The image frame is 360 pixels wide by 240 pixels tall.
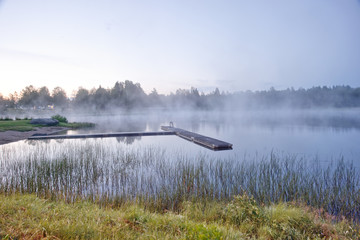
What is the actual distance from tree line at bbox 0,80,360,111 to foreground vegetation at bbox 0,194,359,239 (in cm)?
5271

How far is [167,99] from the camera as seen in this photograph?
7162 cm

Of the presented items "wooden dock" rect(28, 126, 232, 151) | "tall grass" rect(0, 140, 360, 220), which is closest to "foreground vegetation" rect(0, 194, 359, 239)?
"tall grass" rect(0, 140, 360, 220)

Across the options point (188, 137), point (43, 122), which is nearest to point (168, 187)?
point (188, 137)

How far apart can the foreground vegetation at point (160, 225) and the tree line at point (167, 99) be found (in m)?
52.7

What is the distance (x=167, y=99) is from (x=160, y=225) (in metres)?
69.5

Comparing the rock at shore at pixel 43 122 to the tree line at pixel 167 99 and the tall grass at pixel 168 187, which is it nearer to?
the tall grass at pixel 168 187

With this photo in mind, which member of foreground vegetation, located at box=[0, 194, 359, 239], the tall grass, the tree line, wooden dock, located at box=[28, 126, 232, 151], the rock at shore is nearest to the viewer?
foreground vegetation, located at box=[0, 194, 359, 239]

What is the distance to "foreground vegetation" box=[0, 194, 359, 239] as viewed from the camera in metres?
2.24

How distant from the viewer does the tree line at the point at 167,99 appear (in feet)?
173

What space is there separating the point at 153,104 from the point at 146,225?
6238 cm

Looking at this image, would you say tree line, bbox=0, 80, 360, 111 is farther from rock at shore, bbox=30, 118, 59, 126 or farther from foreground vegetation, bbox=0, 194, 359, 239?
foreground vegetation, bbox=0, 194, 359, 239

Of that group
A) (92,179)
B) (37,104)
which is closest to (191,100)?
(37,104)

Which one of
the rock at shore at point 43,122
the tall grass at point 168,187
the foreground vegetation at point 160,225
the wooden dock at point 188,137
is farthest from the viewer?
the rock at shore at point 43,122

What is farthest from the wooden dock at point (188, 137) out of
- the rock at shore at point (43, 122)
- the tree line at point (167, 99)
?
the tree line at point (167, 99)
